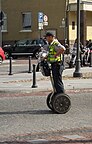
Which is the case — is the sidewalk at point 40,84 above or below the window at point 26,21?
below

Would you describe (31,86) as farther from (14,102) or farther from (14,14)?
(14,14)

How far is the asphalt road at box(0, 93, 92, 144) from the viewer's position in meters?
8.38

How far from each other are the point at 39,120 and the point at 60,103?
93 cm

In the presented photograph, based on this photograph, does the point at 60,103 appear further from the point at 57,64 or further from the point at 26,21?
the point at 26,21

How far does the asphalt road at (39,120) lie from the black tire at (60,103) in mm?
146

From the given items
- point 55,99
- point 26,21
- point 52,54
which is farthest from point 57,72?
point 26,21

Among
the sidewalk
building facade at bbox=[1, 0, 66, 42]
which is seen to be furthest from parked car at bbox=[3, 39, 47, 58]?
the sidewalk

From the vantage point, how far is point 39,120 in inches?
386

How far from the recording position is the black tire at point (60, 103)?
1051cm

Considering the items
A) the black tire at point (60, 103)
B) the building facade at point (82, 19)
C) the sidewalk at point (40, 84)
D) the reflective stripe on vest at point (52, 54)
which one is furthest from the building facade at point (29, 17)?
the black tire at point (60, 103)

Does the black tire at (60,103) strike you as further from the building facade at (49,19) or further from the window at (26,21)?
the window at (26,21)

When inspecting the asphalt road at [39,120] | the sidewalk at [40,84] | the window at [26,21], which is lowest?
the asphalt road at [39,120]

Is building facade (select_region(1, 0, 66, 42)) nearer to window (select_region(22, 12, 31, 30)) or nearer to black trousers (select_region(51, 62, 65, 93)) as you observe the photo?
window (select_region(22, 12, 31, 30))

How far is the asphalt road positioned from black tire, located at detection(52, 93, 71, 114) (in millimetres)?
146
